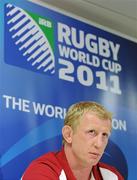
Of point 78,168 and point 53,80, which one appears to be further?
point 53,80

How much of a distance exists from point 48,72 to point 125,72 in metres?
0.58

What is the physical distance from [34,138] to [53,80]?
308 millimetres

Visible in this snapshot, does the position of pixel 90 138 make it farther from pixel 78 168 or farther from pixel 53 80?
pixel 53 80

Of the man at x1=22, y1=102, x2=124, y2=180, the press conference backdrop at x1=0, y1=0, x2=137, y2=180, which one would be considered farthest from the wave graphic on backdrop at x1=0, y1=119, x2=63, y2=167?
the man at x1=22, y1=102, x2=124, y2=180

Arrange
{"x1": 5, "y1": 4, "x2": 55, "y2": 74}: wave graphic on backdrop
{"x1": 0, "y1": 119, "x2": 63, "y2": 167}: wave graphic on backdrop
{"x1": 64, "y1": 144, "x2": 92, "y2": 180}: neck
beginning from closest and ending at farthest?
{"x1": 64, "y1": 144, "x2": 92, "y2": 180}: neck < {"x1": 0, "y1": 119, "x2": 63, "y2": 167}: wave graphic on backdrop < {"x1": 5, "y1": 4, "x2": 55, "y2": 74}: wave graphic on backdrop

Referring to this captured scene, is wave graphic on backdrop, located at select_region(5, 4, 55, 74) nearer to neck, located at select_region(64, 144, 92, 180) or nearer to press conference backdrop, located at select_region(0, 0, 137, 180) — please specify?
press conference backdrop, located at select_region(0, 0, 137, 180)

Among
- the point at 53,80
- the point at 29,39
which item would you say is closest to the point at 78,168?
the point at 53,80

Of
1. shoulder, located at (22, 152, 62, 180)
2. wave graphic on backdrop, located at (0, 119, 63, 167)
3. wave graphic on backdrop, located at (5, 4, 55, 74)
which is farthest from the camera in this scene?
wave graphic on backdrop, located at (5, 4, 55, 74)

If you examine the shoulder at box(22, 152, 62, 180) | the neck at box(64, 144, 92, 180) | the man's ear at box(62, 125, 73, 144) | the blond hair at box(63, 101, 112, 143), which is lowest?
the neck at box(64, 144, 92, 180)

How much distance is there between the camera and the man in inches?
56.1

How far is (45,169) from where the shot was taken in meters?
1.38

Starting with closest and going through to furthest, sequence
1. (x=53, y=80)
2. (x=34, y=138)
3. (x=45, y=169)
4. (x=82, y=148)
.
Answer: (x=45, y=169), (x=82, y=148), (x=34, y=138), (x=53, y=80)

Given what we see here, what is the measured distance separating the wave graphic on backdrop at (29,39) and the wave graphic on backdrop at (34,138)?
26cm

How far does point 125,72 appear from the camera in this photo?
2320 mm
